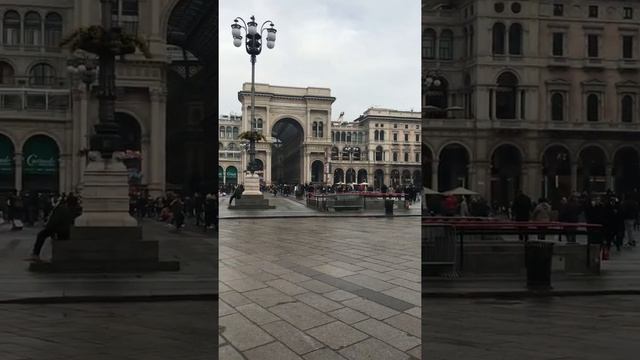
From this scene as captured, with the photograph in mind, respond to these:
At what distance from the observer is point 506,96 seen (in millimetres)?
4449

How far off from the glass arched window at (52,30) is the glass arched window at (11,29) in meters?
0.16

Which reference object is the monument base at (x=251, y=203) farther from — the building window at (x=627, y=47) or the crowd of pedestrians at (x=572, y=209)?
the building window at (x=627, y=47)

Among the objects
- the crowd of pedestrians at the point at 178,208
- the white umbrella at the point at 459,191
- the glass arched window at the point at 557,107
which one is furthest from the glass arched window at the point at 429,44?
the glass arched window at the point at 557,107

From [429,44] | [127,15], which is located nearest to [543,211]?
[429,44]

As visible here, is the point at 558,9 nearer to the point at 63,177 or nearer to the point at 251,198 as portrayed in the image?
the point at 251,198

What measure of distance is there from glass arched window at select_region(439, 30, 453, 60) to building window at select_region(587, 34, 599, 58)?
234 cm

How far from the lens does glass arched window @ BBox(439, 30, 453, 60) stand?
3000mm

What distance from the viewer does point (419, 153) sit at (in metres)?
2.28

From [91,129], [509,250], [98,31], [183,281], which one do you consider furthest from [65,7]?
[509,250]

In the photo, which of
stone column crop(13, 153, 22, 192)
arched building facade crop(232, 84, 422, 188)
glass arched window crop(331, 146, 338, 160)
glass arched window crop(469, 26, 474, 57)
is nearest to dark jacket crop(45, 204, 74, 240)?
stone column crop(13, 153, 22, 192)

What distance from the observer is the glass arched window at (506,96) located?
4.34 meters

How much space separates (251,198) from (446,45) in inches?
50.4

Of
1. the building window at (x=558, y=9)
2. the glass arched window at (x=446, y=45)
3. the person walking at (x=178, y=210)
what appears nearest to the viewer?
the person walking at (x=178, y=210)

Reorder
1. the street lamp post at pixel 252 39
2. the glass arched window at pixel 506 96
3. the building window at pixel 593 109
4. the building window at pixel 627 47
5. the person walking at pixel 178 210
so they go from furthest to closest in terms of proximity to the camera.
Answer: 1. the building window at pixel 593 109
2. the building window at pixel 627 47
3. the glass arched window at pixel 506 96
4. the person walking at pixel 178 210
5. the street lamp post at pixel 252 39
